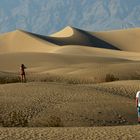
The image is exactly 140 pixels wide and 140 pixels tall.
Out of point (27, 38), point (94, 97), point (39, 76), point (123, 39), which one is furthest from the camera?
point (123, 39)

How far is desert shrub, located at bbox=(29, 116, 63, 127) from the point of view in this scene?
1639 cm

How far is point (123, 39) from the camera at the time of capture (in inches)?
4983

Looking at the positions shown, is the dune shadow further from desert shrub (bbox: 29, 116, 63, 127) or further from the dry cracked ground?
desert shrub (bbox: 29, 116, 63, 127)

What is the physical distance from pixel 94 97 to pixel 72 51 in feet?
207

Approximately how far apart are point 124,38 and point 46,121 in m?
112

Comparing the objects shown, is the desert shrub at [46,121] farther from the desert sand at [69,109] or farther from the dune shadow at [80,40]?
the dune shadow at [80,40]

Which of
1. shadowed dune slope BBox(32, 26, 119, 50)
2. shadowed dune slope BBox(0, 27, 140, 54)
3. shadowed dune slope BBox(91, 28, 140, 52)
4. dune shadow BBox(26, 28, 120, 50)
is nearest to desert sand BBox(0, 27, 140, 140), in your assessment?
shadowed dune slope BBox(0, 27, 140, 54)

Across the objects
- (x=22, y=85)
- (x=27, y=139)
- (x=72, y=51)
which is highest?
(x=72, y=51)

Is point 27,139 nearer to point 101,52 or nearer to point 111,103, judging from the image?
point 111,103

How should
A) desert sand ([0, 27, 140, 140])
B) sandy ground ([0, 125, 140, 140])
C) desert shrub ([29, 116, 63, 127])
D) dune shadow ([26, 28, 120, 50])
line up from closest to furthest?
sandy ground ([0, 125, 140, 140])
desert sand ([0, 27, 140, 140])
desert shrub ([29, 116, 63, 127])
dune shadow ([26, 28, 120, 50])

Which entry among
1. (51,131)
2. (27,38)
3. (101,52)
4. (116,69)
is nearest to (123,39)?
(27,38)

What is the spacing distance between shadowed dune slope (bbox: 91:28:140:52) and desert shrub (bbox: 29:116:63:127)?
103 metres

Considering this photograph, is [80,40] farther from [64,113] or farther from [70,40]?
[64,113]

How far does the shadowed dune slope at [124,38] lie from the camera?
121312 mm
